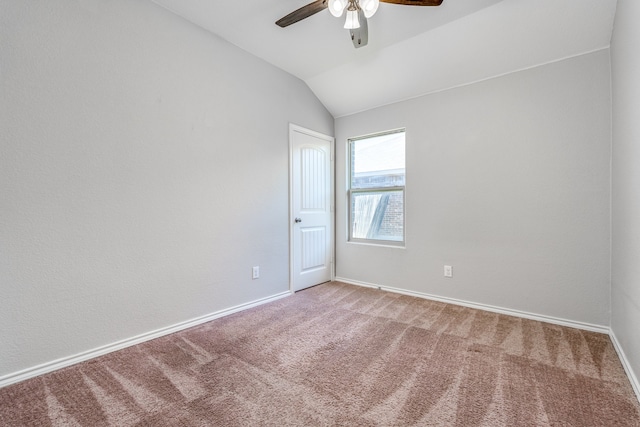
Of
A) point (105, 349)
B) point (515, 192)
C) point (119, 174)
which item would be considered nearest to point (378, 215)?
point (515, 192)

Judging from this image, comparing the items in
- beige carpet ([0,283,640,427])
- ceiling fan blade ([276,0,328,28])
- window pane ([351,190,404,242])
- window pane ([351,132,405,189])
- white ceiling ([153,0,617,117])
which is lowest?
beige carpet ([0,283,640,427])

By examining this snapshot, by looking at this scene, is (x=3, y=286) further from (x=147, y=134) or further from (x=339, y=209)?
(x=339, y=209)

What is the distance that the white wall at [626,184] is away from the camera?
157 cm

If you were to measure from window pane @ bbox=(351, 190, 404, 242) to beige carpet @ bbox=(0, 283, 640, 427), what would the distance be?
1.27 metres

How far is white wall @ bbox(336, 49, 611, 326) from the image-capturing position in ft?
7.60

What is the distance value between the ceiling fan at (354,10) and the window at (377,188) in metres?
1.62

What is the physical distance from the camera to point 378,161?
12.0 ft

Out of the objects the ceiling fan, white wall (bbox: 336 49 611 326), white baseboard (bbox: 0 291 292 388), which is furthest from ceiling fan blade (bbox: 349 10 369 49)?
white baseboard (bbox: 0 291 292 388)

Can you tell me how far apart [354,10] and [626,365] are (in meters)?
2.80

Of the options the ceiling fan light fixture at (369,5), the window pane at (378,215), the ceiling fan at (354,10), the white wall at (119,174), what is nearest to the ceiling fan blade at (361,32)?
the ceiling fan at (354,10)

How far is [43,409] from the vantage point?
145 cm

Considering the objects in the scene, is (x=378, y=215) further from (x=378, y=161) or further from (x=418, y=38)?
(x=418, y=38)

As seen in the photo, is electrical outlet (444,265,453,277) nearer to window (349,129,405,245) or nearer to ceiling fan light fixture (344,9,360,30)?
window (349,129,405,245)

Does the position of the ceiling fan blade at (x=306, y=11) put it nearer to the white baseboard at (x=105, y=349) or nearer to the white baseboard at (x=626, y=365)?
the white baseboard at (x=105, y=349)
